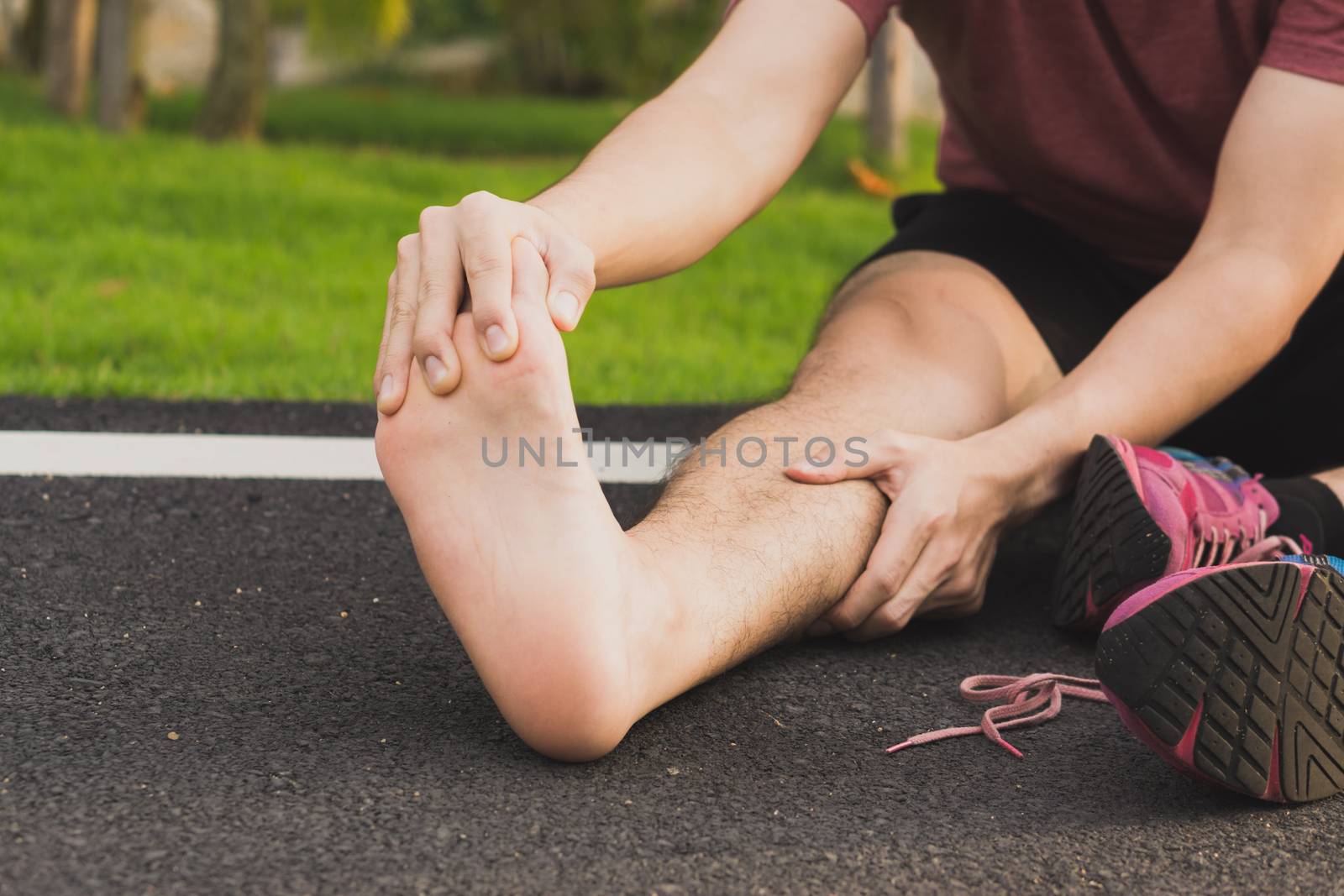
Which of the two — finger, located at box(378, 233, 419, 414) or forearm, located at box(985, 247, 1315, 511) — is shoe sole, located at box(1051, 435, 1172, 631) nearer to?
forearm, located at box(985, 247, 1315, 511)

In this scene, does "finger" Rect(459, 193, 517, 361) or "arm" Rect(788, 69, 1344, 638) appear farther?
"arm" Rect(788, 69, 1344, 638)

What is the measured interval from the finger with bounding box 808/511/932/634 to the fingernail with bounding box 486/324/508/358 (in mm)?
460

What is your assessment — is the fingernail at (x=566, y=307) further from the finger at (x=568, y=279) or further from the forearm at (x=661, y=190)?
the forearm at (x=661, y=190)

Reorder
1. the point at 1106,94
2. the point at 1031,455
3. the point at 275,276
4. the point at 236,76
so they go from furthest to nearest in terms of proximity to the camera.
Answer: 1. the point at 236,76
2. the point at 275,276
3. the point at 1106,94
4. the point at 1031,455

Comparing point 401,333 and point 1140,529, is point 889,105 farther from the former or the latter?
point 401,333

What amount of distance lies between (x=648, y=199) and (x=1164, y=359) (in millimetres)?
557

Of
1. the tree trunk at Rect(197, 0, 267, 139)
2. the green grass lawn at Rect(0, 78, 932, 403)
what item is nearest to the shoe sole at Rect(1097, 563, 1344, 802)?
the green grass lawn at Rect(0, 78, 932, 403)

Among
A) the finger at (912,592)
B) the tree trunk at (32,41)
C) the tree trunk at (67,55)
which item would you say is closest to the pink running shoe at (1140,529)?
the finger at (912,592)

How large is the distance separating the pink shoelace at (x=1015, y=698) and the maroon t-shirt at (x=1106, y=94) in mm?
698

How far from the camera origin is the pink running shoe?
1227 millimetres

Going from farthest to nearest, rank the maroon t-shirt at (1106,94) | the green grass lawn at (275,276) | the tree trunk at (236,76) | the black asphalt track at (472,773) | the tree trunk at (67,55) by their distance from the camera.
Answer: the tree trunk at (67,55), the tree trunk at (236,76), the green grass lawn at (275,276), the maroon t-shirt at (1106,94), the black asphalt track at (472,773)

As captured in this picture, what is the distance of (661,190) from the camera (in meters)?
1.24

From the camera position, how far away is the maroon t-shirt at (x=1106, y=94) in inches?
60.7

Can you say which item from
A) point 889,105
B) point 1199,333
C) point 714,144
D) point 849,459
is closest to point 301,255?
point 714,144
